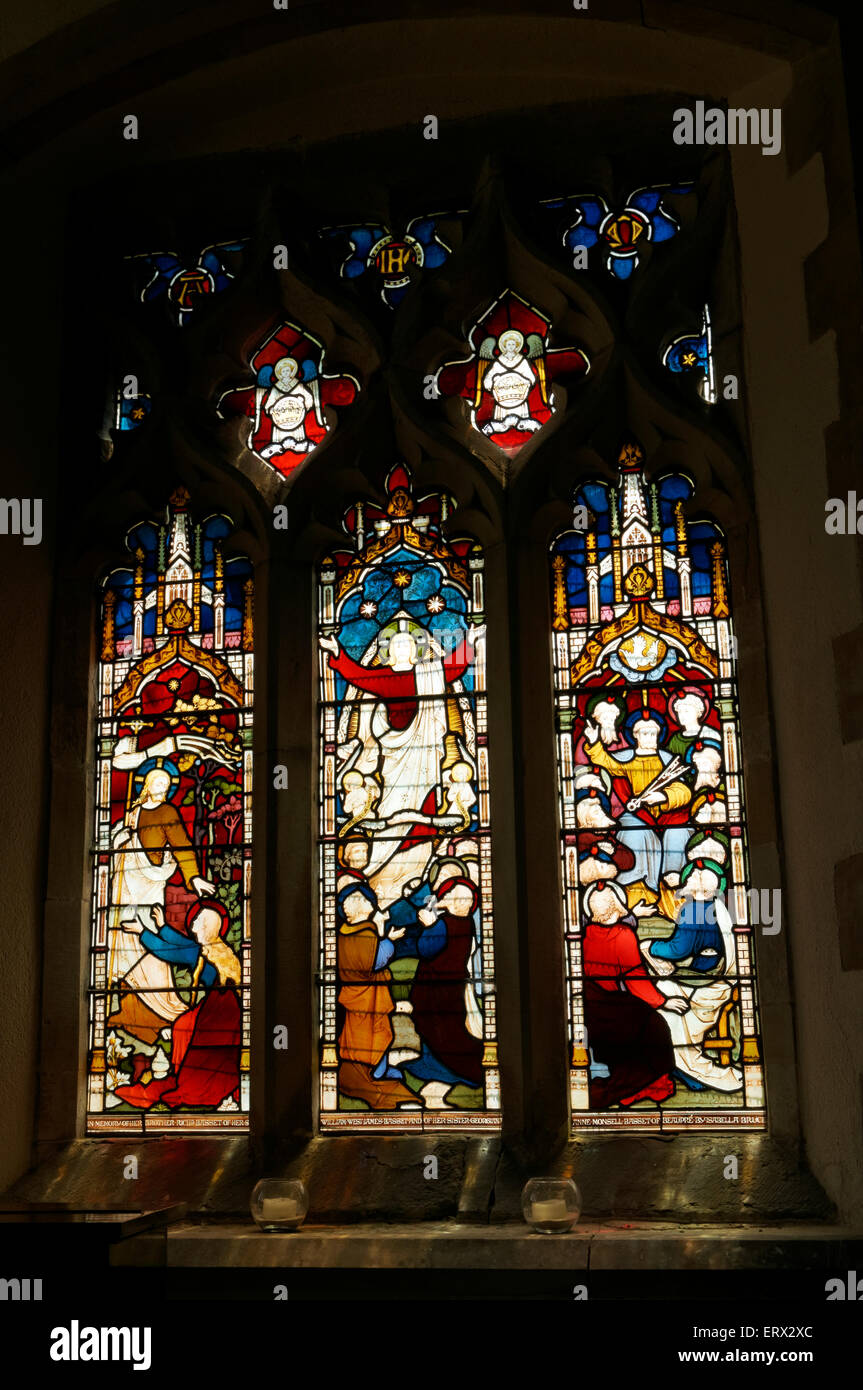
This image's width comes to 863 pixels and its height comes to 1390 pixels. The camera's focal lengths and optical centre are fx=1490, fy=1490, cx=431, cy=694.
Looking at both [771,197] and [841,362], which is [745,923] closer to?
[841,362]

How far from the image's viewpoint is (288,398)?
15.3ft

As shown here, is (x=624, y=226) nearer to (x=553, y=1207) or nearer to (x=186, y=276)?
(x=186, y=276)

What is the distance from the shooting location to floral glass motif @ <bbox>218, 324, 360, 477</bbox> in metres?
4.59

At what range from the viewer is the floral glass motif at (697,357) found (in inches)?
172

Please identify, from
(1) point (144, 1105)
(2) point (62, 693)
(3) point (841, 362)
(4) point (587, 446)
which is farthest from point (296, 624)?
(3) point (841, 362)

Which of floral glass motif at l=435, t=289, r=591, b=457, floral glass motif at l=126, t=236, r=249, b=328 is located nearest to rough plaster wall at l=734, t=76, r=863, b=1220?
floral glass motif at l=435, t=289, r=591, b=457

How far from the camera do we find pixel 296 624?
4363 mm

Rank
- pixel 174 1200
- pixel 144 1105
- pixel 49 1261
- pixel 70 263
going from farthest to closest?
pixel 70 263
pixel 144 1105
pixel 174 1200
pixel 49 1261

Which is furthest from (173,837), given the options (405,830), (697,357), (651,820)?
(697,357)

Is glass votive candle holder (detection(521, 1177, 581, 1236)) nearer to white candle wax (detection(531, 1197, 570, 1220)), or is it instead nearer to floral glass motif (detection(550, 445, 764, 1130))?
white candle wax (detection(531, 1197, 570, 1220))

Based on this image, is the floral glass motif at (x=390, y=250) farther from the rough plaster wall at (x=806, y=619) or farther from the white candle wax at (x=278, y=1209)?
the white candle wax at (x=278, y=1209)

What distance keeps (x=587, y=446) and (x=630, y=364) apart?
26cm

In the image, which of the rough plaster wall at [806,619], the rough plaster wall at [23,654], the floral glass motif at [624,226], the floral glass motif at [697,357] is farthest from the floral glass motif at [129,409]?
the rough plaster wall at [806,619]

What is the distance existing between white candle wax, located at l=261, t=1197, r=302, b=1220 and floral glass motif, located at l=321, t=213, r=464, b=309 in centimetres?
265
